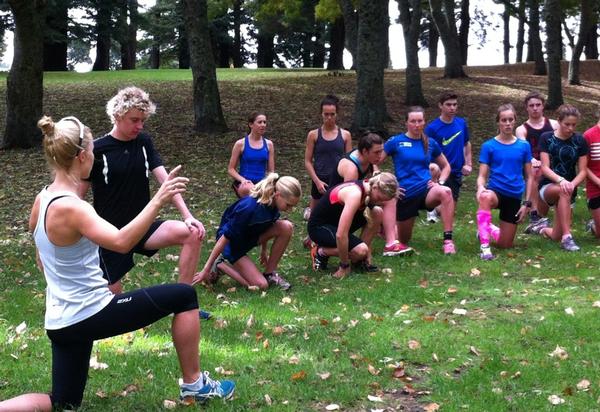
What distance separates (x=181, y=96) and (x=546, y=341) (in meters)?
18.8

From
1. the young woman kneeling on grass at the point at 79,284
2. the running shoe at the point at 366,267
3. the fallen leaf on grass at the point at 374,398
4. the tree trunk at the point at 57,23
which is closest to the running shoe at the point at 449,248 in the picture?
the running shoe at the point at 366,267

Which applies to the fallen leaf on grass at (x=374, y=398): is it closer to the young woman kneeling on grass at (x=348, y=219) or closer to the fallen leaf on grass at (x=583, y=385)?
the fallen leaf on grass at (x=583, y=385)

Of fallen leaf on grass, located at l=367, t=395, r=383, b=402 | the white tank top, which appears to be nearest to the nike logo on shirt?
fallen leaf on grass, located at l=367, t=395, r=383, b=402

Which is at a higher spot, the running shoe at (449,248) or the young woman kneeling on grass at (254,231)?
the young woman kneeling on grass at (254,231)

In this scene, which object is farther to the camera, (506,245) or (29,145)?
(29,145)

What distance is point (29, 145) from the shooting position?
1650cm

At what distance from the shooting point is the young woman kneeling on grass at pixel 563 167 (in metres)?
9.33

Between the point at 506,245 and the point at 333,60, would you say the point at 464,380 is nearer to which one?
the point at 506,245

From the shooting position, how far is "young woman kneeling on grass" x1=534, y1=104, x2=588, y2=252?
9328 mm

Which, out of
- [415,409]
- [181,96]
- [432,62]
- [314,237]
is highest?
[432,62]

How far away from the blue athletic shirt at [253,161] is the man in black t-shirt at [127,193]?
331cm

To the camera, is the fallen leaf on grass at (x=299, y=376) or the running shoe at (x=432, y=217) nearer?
the fallen leaf on grass at (x=299, y=376)

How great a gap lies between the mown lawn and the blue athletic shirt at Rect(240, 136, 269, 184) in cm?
111

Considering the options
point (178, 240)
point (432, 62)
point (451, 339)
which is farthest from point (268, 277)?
point (432, 62)
